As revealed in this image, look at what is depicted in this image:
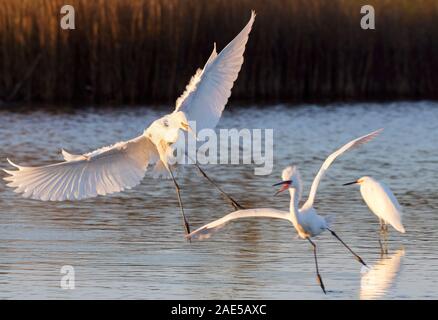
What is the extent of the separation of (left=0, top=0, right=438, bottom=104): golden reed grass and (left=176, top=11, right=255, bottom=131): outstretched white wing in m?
10.3

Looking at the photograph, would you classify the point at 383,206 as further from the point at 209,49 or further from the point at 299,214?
the point at 209,49

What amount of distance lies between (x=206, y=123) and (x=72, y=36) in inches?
422

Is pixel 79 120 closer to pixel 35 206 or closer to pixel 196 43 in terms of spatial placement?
pixel 196 43

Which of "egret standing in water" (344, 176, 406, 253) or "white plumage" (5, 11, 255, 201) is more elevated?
"white plumage" (5, 11, 255, 201)

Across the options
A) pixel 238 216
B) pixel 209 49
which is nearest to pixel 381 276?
pixel 238 216

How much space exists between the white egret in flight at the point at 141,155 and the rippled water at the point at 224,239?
509 mm

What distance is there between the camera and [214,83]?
1022 centimetres

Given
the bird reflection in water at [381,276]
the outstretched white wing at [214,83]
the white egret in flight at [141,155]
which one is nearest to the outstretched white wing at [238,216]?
the bird reflection in water at [381,276]

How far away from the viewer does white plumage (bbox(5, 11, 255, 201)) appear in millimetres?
9078

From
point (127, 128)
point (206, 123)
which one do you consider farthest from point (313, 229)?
point (127, 128)

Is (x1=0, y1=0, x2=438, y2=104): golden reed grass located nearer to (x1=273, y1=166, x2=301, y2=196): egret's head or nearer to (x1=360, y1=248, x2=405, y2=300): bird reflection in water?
(x1=360, y1=248, x2=405, y2=300): bird reflection in water

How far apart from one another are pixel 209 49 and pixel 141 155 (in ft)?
35.6

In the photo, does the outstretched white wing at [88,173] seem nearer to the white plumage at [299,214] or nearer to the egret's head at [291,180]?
the white plumage at [299,214]

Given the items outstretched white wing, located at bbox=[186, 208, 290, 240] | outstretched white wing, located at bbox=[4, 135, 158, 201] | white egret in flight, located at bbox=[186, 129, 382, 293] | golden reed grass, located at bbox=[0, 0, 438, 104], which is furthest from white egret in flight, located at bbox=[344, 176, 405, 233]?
golden reed grass, located at bbox=[0, 0, 438, 104]
